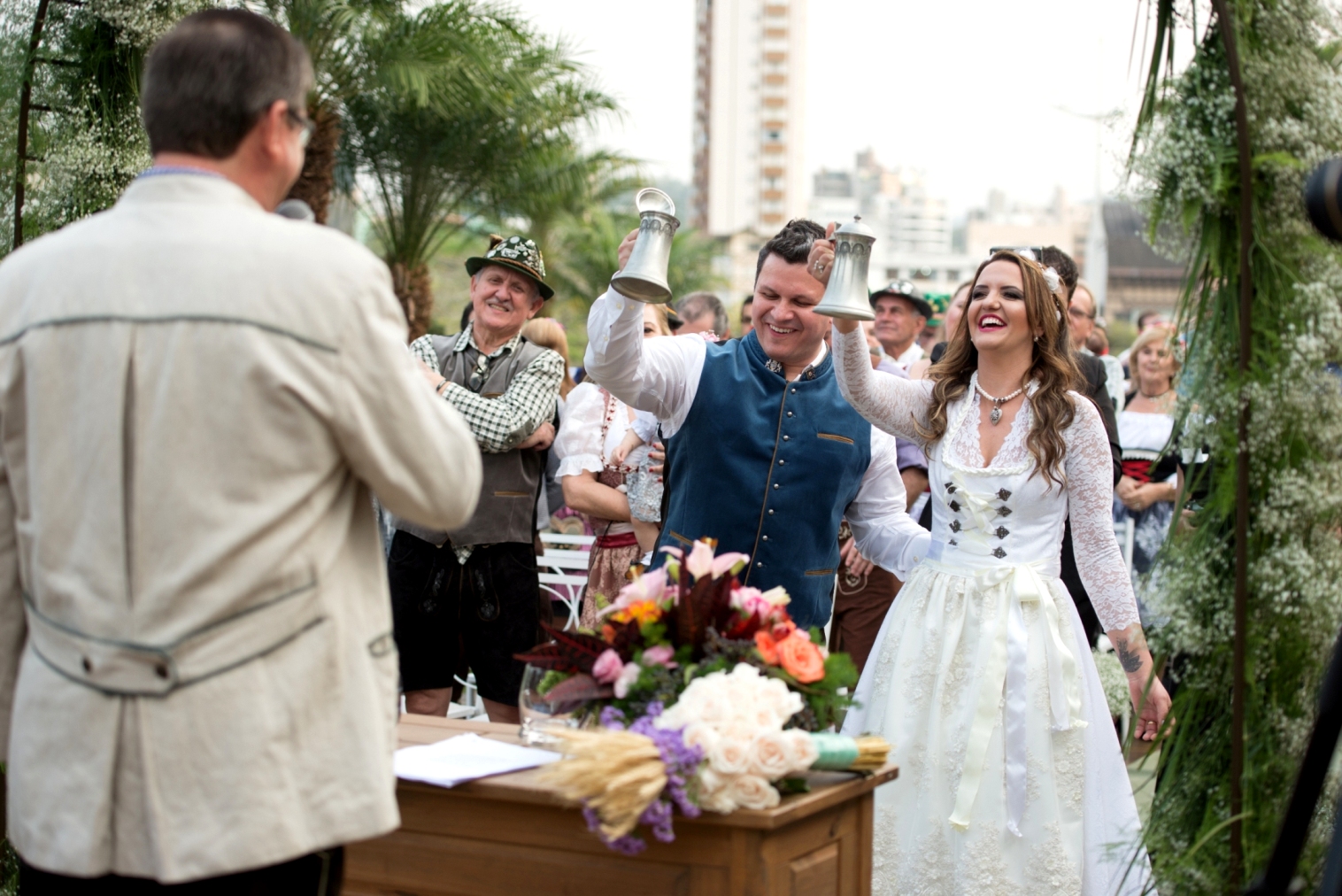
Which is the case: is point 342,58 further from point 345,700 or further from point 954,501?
point 345,700

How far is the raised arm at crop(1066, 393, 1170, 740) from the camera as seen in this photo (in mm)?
3326

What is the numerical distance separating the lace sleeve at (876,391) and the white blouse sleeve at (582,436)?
63.7 inches

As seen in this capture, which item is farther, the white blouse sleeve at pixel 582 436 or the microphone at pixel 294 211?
the white blouse sleeve at pixel 582 436

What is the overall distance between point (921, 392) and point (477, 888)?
190cm

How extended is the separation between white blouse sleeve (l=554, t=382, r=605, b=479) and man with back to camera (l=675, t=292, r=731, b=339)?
188 centimetres

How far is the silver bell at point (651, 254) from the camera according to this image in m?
2.83

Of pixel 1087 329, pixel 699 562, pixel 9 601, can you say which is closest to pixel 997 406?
pixel 699 562

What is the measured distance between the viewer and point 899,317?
6.84 metres

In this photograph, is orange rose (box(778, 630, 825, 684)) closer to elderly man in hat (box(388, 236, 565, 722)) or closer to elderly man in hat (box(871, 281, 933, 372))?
elderly man in hat (box(388, 236, 565, 722))

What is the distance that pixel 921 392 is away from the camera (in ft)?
11.9

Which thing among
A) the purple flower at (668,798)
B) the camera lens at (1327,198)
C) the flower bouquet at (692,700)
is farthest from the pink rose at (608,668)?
the camera lens at (1327,198)

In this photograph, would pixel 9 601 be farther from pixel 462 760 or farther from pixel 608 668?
pixel 608 668

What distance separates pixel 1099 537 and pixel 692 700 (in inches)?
63.3

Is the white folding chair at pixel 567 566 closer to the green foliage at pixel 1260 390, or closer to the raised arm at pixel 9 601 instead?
the green foliage at pixel 1260 390
